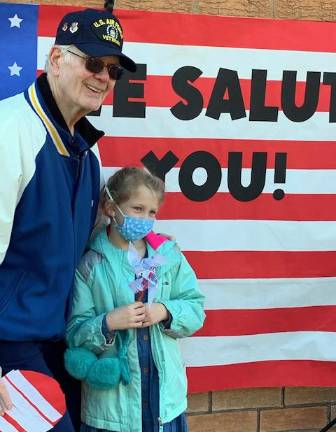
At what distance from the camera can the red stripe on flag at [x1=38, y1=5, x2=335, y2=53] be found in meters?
3.02

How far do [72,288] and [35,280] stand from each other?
→ 0.24 metres

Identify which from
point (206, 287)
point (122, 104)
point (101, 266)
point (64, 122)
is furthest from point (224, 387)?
point (64, 122)

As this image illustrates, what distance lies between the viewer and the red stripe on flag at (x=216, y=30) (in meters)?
3.02

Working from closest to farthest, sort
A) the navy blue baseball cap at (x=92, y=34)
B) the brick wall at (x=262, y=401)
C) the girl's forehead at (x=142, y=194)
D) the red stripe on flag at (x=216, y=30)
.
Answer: the navy blue baseball cap at (x=92, y=34)
the girl's forehead at (x=142, y=194)
the red stripe on flag at (x=216, y=30)
the brick wall at (x=262, y=401)

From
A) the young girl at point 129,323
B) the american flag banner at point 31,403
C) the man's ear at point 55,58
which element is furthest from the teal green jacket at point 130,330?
the man's ear at point 55,58

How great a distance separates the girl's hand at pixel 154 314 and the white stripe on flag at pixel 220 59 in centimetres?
110

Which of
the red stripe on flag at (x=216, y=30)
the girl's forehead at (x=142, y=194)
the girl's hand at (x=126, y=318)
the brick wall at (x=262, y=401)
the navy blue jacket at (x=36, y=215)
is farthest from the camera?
the brick wall at (x=262, y=401)

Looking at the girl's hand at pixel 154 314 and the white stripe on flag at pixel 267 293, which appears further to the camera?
the white stripe on flag at pixel 267 293

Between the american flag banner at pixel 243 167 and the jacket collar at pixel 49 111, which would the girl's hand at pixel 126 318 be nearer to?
the jacket collar at pixel 49 111

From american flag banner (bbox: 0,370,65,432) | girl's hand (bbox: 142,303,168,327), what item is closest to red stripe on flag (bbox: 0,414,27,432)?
american flag banner (bbox: 0,370,65,432)

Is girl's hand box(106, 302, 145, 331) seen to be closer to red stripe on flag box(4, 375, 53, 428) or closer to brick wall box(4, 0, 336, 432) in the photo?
red stripe on flag box(4, 375, 53, 428)

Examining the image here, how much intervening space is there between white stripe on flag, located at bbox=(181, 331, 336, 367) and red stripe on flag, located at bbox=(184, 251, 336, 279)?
0.97ft

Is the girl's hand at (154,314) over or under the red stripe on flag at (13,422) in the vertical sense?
over

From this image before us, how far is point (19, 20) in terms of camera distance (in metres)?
2.89
